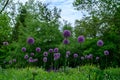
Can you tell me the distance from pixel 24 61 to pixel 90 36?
15.6 ft

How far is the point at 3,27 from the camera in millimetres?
24750

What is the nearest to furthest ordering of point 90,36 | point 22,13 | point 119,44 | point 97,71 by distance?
point 97,71
point 119,44
point 90,36
point 22,13

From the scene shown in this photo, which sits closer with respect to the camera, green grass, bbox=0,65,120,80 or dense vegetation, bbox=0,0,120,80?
green grass, bbox=0,65,120,80

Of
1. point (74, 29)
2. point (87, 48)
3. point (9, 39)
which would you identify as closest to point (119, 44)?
point (87, 48)

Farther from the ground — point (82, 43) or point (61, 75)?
point (61, 75)

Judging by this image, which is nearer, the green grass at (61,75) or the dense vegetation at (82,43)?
the green grass at (61,75)

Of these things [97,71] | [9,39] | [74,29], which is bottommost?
[9,39]

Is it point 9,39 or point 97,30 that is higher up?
point 97,30

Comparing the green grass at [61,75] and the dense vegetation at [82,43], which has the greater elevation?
the green grass at [61,75]

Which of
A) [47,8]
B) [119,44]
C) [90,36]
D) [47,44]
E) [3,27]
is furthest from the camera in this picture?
[47,8]

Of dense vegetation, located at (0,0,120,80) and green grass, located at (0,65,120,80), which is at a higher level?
green grass, located at (0,65,120,80)

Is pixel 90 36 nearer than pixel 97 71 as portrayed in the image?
No

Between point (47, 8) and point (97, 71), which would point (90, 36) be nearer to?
point (47, 8)

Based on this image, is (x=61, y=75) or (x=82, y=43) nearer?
(x=61, y=75)
